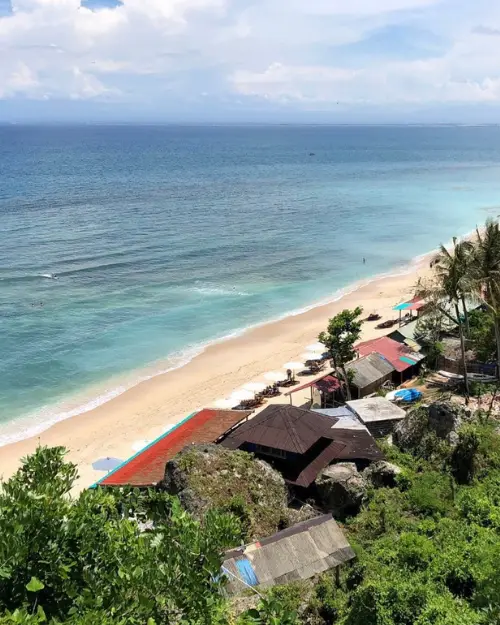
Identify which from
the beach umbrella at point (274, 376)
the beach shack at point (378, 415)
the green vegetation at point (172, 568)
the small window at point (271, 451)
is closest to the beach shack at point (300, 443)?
the small window at point (271, 451)

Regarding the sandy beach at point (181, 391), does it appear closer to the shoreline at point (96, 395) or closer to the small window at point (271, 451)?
the shoreline at point (96, 395)

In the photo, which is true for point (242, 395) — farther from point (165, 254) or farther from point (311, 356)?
point (165, 254)

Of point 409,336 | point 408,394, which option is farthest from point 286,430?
point 409,336

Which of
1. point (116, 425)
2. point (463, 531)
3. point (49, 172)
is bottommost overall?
point (116, 425)

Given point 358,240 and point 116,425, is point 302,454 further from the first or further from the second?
point 358,240

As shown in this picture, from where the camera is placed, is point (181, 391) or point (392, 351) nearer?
point (392, 351)

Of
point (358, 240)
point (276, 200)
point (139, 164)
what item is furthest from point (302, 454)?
point (139, 164)
